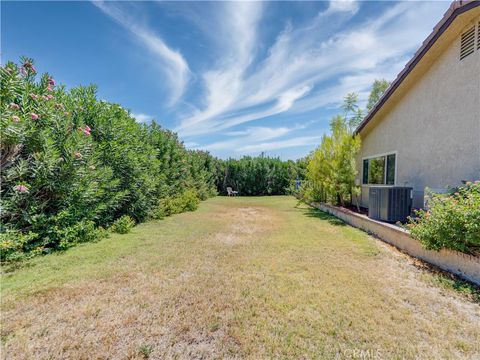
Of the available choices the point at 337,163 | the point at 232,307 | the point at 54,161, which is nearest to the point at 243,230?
the point at 232,307

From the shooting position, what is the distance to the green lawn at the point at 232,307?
2.21 metres

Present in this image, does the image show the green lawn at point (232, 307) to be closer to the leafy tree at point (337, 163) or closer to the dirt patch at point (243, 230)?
the dirt patch at point (243, 230)

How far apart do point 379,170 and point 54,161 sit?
35.7 feet

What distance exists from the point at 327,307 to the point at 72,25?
8969mm

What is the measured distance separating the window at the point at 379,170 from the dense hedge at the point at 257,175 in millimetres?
10875

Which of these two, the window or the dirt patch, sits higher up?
the window

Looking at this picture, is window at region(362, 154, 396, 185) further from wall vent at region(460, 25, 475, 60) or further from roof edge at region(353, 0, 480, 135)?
wall vent at region(460, 25, 475, 60)

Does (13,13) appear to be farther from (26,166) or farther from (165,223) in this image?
(165,223)

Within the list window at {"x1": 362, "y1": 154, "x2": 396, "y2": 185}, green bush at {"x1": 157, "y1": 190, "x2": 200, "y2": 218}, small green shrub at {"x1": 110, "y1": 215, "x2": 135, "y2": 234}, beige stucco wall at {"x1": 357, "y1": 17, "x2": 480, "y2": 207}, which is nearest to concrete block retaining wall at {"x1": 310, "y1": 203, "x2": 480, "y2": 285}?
beige stucco wall at {"x1": 357, "y1": 17, "x2": 480, "y2": 207}

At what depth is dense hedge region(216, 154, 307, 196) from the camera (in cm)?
2155

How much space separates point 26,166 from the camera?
13.9 ft

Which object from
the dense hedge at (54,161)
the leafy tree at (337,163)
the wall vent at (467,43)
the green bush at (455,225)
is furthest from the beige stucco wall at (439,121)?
the dense hedge at (54,161)

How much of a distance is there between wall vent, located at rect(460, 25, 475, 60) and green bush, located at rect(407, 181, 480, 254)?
3568mm

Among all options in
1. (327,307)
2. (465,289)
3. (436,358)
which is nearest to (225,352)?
(327,307)
